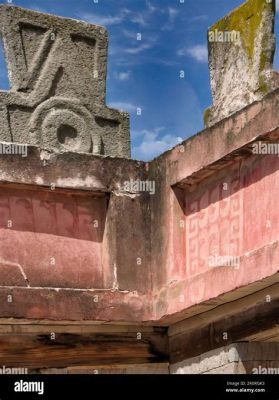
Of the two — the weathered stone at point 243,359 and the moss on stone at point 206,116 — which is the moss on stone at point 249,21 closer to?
the moss on stone at point 206,116

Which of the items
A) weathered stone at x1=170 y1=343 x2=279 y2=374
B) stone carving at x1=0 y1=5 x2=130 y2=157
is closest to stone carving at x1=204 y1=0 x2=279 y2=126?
stone carving at x1=0 y1=5 x2=130 y2=157

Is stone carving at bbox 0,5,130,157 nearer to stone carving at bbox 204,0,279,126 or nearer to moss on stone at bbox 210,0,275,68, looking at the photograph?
stone carving at bbox 204,0,279,126

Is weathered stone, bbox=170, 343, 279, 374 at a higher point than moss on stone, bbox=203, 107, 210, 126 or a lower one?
lower

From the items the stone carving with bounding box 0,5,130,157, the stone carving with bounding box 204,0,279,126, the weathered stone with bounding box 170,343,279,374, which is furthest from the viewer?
the stone carving with bounding box 0,5,130,157

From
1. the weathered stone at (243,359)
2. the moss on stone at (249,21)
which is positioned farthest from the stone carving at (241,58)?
the weathered stone at (243,359)

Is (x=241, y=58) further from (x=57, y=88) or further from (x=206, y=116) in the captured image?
(x=57, y=88)

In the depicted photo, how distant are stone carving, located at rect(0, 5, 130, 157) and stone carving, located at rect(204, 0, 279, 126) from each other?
0.82 meters

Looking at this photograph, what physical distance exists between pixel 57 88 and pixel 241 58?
1383mm

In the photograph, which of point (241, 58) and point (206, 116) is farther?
point (206, 116)

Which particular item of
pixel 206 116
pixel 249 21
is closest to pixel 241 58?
pixel 249 21

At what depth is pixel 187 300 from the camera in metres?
7.18

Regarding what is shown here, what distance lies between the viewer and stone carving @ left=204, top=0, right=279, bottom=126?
713cm

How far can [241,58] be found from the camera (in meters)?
7.35
